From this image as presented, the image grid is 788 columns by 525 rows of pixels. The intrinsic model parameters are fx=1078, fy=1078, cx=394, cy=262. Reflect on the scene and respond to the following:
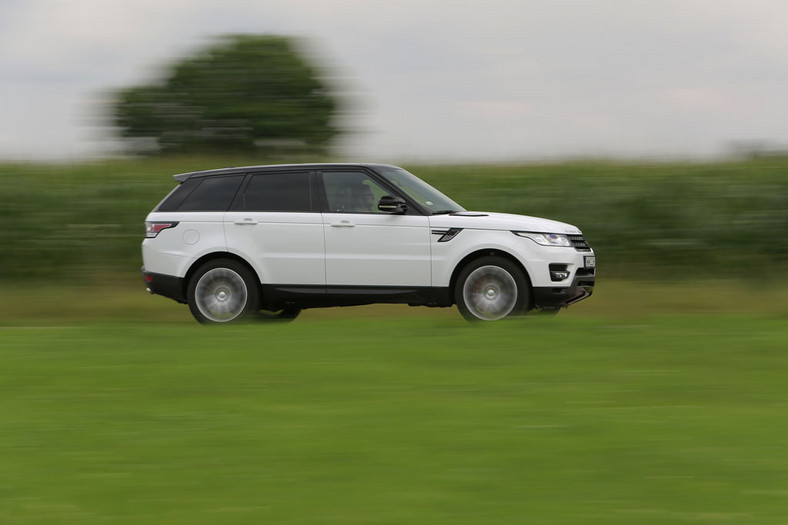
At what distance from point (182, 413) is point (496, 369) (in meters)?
2.56

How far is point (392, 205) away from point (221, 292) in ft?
6.87

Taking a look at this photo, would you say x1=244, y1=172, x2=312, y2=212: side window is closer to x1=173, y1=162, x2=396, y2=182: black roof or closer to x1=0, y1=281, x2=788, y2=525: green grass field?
x1=173, y1=162, x2=396, y2=182: black roof

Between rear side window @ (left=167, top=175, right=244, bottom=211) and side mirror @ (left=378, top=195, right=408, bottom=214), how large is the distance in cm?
168

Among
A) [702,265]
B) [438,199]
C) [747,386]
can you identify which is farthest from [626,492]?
[702,265]

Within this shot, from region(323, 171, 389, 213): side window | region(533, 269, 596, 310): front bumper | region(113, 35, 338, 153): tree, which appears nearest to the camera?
region(533, 269, 596, 310): front bumper

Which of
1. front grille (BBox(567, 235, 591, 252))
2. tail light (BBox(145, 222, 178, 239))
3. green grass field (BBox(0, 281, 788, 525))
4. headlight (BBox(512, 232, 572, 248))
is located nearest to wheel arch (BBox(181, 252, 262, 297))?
tail light (BBox(145, 222, 178, 239))

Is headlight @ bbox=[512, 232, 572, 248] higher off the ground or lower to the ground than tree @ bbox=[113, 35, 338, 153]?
lower

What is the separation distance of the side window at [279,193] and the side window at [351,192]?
0.24 meters

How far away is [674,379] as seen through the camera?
782cm

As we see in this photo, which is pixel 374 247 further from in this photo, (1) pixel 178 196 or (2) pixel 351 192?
(1) pixel 178 196

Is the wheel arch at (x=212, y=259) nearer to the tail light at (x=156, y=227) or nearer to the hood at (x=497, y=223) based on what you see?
the tail light at (x=156, y=227)

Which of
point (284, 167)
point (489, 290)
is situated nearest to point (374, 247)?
point (489, 290)

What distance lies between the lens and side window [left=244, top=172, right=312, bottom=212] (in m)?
11.6

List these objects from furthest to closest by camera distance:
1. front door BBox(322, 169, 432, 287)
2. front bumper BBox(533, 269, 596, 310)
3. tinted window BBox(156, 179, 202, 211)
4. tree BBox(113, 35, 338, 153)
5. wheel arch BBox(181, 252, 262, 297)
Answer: tree BBox(113, 35, 338, 153) < tinted window BBox(156, 179, 202, 211) < wheel arch BBox(181, 252, 262, 297) < front door BBox(322, 169, 432, 287) < front bumper BBox(533, 269, 596, 310)
